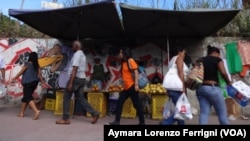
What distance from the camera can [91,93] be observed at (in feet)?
32.4

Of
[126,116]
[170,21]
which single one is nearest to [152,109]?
[126,116]

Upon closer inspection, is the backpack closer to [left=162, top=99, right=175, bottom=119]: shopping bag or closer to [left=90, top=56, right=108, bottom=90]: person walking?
[left=90, top=56, right=108, bottom=90]: person walking

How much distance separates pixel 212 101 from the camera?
6.44 m

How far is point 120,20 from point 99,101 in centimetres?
212

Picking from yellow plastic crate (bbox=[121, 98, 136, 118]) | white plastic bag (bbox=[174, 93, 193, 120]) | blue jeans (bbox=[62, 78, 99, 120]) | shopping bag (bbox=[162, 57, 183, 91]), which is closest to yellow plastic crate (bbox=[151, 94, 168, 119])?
yellow plastic crate (bbox=[121, 98, 136, 118])

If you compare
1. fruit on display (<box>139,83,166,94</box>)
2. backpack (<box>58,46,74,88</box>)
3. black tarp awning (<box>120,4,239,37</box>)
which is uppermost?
black tarp awning (<box>120,4,239,37</box>)

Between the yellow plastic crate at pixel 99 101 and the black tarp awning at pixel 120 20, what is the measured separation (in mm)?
1817

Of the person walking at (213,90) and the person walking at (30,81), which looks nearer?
the person walking at (213,90)

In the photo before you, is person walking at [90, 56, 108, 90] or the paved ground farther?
person walking at [90, 56, 108, 90]

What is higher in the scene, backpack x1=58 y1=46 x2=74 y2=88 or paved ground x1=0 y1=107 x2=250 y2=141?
backpack x1=58 y1=46 x2=74 y2=88

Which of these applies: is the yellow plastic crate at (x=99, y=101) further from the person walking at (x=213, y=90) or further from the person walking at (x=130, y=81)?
the person walking at (x=213, y=90)

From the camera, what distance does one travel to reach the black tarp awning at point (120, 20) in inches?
330

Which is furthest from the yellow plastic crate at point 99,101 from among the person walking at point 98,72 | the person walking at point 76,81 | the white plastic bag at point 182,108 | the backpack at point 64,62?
the white plastic bag at point 182,108

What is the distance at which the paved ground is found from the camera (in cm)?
729
